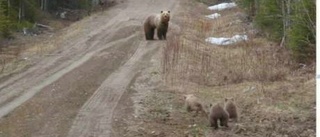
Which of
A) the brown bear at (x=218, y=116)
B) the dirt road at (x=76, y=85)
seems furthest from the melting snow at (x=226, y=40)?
the brown bear at (x=218, y=116)

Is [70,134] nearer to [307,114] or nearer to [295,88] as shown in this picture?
[307,114]

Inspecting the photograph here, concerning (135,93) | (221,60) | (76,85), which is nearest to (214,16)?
(221,60)

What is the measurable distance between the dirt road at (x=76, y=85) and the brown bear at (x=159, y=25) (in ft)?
1.37

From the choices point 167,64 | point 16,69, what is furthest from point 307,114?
point 16,69

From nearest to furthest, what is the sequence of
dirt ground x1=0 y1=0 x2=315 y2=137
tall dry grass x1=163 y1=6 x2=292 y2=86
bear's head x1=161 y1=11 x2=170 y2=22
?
dirt ground x1=0 y1=0 x2=315 y2=137 → tall dry grass x1=163 y1=6 x2=292 y2=86 → bear's head x1=161 y1=11 x2=170 y2=22

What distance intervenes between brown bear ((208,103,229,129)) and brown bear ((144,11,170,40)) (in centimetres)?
1062

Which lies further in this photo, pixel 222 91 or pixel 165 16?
pixel 165 16

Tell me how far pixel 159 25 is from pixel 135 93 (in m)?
7.74

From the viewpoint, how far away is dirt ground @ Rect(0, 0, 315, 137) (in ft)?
35.4

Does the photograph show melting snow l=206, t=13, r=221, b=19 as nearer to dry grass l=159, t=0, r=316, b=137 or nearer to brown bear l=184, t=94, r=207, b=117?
dry grass l=159, t=0, r=316, b=137

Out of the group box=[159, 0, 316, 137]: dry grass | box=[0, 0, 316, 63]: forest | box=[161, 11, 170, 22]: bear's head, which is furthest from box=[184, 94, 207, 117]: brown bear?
box=[161, 11, 170, 22]: bear's head

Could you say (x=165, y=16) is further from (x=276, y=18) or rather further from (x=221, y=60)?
(x=276, y=18)

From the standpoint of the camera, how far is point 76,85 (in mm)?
14914

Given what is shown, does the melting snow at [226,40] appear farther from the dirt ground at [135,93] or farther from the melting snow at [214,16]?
the melting snow at [214,16]
